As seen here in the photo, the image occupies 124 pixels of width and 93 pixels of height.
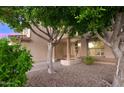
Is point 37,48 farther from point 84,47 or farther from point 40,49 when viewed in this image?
point 84,47

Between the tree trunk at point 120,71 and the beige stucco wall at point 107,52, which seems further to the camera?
the beige stucco wall at point 107,52

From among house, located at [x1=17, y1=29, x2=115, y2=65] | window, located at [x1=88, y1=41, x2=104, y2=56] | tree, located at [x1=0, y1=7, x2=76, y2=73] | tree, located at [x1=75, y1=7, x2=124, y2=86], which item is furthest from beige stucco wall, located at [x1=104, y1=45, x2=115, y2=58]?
tree, located at [x1=75, y1=7, x2=124, y2=86]

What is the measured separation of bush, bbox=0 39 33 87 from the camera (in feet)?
18.4

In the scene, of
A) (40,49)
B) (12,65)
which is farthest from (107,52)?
(12,65)

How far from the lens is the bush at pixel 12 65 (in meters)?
5.61

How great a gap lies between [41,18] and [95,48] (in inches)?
532

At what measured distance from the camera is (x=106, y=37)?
8016mm

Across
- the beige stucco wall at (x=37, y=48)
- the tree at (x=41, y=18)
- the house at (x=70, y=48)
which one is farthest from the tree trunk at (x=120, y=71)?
the beige stucco wall at (x=37, y=48)

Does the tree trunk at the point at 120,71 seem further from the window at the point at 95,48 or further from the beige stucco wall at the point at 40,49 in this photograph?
the window at the point at 95,48

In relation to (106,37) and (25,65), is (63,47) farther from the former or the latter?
(25,65)

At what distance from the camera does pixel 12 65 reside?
18.9 feet

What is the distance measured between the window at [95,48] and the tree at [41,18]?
7.50m

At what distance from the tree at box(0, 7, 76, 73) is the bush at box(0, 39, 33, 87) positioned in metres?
1.67
